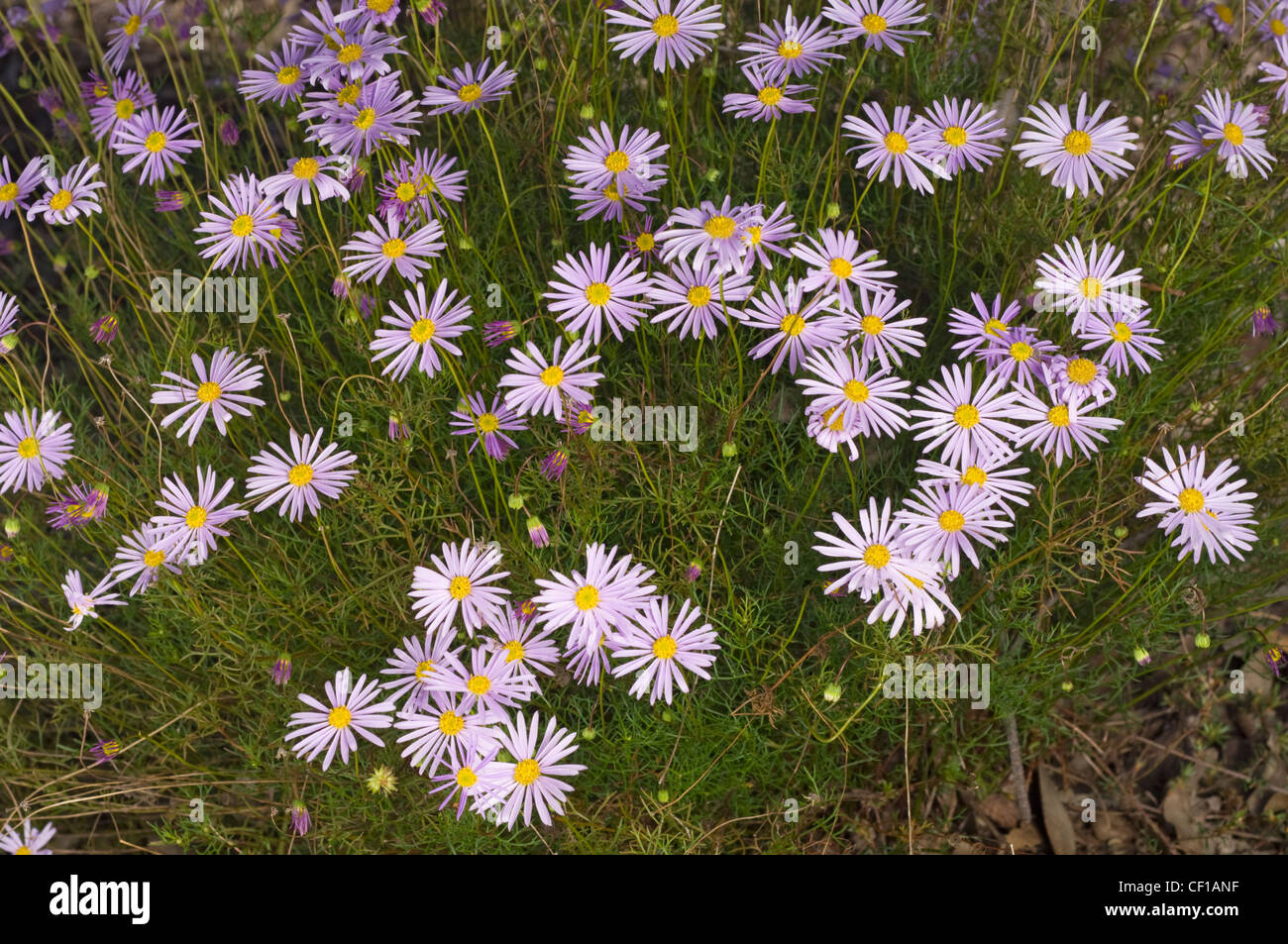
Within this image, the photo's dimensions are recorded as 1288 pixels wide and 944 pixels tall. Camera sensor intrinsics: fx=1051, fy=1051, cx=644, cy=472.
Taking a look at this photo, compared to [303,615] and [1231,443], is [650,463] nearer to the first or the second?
[303,615]

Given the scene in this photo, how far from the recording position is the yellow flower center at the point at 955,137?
2004 millimetres

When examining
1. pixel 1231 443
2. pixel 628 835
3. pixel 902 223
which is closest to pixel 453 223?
pixel 902 223

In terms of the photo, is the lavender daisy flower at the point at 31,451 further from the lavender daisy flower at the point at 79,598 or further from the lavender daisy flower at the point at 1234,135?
the lavender daisy flower at the point at 1234,135

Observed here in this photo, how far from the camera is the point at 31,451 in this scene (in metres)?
2.01

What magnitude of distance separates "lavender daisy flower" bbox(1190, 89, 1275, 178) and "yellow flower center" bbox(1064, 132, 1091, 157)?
0.20 m

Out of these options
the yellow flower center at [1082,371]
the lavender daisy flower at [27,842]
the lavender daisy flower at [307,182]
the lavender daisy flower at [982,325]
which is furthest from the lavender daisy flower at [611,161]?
the lavender daisy flower at [27,842]

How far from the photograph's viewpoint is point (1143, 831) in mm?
2299

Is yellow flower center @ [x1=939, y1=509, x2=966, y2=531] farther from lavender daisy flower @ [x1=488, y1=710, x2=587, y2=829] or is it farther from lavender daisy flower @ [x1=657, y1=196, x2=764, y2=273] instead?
lavender daisy flower @ [x1=488, y1=710, x2=587, y2=829]

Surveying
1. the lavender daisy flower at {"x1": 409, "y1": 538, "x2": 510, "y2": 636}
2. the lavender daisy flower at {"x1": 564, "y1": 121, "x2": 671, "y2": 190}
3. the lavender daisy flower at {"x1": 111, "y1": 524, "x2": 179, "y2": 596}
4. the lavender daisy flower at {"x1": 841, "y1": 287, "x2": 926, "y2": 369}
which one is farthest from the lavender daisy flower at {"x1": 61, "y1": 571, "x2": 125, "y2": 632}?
the lavender daisy flower at {"x1": 841, "y1": 287, "x2": 926, "y2": 369}

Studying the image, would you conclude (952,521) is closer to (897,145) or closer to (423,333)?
(897,145)

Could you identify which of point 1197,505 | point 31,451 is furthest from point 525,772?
point 1197,505

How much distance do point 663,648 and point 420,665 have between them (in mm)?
423

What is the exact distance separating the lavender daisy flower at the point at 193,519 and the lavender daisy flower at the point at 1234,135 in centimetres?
189

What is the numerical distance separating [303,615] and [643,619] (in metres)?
0.80
